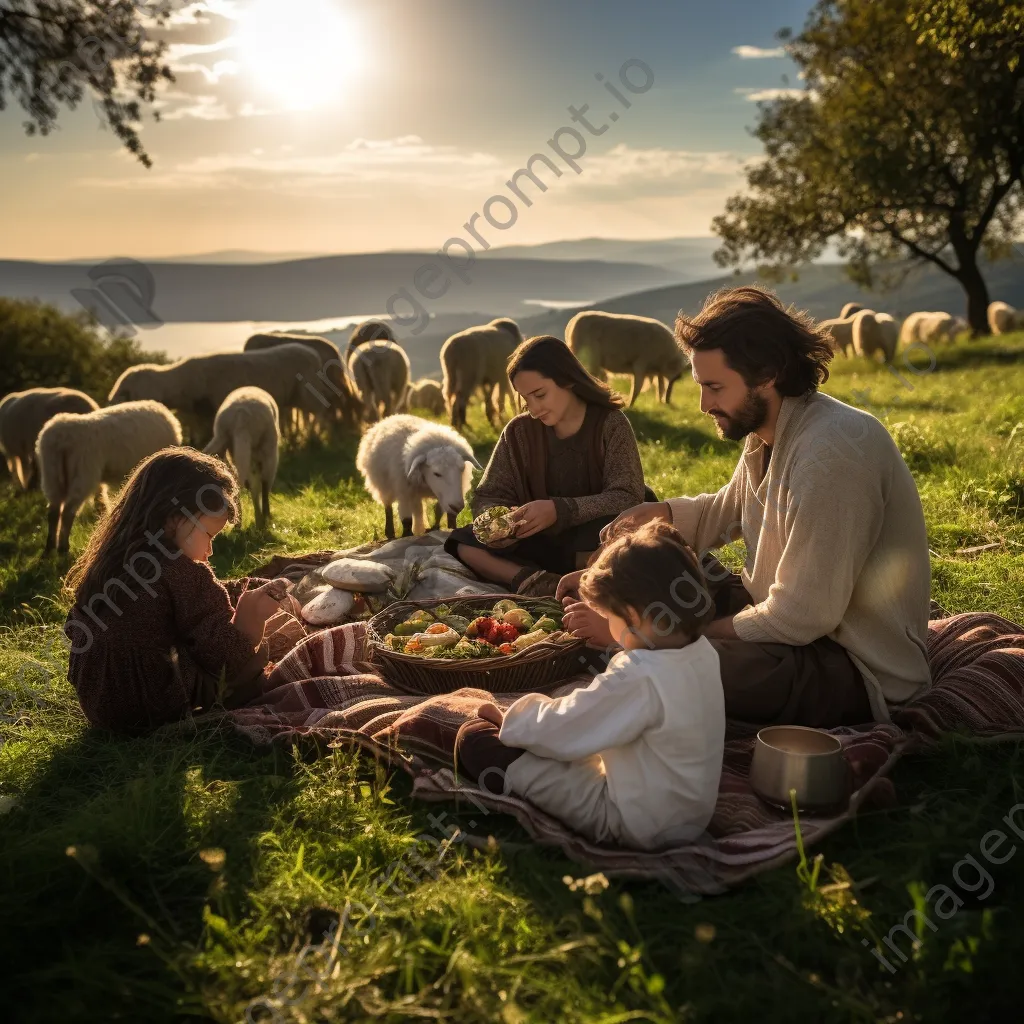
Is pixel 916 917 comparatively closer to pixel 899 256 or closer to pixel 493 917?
pixel 493 917

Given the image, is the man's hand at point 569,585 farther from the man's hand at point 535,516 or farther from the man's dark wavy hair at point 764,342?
the man's dark wavy hair at point 764,342

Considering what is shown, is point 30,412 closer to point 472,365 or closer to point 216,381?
point 216,381

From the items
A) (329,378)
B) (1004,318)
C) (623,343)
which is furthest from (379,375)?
(1004,318)

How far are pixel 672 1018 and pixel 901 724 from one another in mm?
2114

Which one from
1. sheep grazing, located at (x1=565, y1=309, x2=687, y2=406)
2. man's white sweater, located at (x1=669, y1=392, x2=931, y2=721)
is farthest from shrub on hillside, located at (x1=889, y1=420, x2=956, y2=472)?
sheep grazing, located at (x1=565, y1=309, x2=687, y2=406)

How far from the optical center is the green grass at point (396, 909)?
7.79 feet

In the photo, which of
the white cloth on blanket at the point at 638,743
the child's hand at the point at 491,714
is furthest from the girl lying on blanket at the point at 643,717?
the child's hand at the point at 491,714

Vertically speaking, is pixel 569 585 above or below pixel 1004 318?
below

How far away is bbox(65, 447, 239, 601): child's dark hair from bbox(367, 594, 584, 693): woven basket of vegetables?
44.2 inches

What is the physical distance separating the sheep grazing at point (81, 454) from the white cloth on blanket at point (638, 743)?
6.72m

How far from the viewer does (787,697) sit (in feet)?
12.7

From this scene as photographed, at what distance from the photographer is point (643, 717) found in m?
2.94

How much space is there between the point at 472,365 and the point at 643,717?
12.8 meters

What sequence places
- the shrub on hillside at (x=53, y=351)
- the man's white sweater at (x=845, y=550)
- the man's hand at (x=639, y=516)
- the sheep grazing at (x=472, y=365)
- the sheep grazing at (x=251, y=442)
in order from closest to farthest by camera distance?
the man's white sweater at (x=845, y=550) → the man's hand at (x=639, y=516) → the sheep grazing at (x=251, y=442) → the sheep grazing at (x=472, y=365) → the shrub on hillside at (x=53, y=351)
